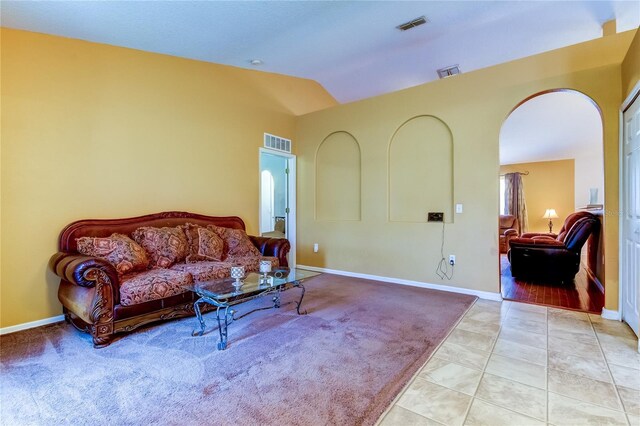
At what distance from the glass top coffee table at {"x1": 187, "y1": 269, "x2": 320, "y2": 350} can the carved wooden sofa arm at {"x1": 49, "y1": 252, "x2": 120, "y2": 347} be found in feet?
1.93

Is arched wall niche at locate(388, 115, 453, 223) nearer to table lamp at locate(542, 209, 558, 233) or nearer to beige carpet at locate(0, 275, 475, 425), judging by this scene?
beige carpet at locate(0, 275, 475, 425)

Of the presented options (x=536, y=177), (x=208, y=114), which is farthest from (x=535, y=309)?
(x=536, y=177)

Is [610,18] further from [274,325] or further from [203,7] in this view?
[274,325]

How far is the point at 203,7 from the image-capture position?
Answer: 258cm

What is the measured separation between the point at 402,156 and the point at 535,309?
2.43m

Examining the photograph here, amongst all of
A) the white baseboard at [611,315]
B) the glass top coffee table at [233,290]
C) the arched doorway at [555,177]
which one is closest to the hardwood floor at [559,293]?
the arched doorway at [555,177]

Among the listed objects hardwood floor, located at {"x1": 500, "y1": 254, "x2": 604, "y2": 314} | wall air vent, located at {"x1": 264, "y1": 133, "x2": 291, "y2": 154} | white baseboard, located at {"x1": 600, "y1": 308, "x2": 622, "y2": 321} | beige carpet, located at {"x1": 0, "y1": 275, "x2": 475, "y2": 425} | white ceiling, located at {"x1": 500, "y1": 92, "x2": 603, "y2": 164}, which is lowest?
beige carpet, located at {"x1": 0, "y1": 275, "x2": 475, "y2": 425}

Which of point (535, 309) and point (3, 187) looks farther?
point (535, 309)

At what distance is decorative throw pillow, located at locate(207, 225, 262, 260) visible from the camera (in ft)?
12.1

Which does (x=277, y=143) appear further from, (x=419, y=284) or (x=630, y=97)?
(x=630, y=97)

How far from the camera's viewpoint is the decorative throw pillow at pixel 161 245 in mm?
3082

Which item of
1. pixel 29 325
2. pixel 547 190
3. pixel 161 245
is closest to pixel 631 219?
pixel 161 245

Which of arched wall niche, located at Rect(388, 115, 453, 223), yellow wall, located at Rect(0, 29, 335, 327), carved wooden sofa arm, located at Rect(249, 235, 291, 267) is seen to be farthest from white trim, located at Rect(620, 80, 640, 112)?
yellow wall, located at Rect(0, 29, 335, 327)

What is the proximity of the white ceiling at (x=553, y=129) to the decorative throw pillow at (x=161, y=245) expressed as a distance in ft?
15.2
